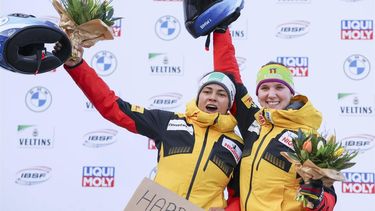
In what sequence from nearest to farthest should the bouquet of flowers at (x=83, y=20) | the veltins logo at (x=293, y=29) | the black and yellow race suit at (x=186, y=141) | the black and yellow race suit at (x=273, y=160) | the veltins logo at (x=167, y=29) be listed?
the bouquet of flowers at (x=83, y=20) → the black and yellow race suit at (x=273, y=160) → the black and yellow race suit at (x=186, y=141) → the veltins logo at (x=293, y=29) → the veltins logo at (x=167, y=29)

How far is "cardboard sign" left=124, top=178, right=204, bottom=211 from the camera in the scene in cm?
214

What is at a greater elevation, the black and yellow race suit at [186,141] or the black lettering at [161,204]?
the black and yellow race suit at [186,141]

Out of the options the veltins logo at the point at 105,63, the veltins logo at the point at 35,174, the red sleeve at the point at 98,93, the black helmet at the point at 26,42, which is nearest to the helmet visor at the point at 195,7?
the red sleeve at the point at 98,93

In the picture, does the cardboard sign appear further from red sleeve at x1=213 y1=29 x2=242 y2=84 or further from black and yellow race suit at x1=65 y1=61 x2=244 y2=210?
red sleeve at x1=213 y1=29 x2=242 y2=84

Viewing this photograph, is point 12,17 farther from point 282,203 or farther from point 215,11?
point 282,203

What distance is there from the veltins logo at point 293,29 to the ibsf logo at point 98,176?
1.48 meters

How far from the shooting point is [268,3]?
396 centimetres

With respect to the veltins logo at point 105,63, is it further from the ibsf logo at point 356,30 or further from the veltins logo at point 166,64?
the ibsf logo at point 356,30

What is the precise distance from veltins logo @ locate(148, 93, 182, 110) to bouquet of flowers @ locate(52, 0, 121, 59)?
5.18 ft

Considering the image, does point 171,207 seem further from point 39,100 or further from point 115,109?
point 39,100

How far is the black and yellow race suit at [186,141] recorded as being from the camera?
2613 mm

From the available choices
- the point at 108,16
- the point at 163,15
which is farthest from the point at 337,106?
the point at 108,16

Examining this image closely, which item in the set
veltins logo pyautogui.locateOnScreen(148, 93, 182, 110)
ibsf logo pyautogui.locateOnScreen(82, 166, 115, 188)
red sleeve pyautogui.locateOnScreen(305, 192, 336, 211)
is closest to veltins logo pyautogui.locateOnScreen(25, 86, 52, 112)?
ibsf logo pyautogui.locateOnScreen(82, 166, 115, 188)

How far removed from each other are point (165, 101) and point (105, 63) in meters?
0.50
